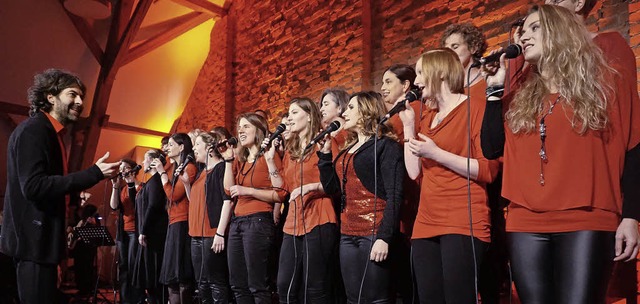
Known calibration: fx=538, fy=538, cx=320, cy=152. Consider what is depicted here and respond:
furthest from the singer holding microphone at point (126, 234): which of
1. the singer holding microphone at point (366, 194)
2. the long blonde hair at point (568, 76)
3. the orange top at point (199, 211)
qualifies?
the long blonde hair at point (568, 76)

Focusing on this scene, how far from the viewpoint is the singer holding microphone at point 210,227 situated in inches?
160

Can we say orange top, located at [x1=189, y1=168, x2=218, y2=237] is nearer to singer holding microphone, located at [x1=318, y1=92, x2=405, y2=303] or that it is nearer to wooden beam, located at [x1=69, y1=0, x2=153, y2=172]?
singer holding microphone, located at [x1=318, y1=92, x2=405, y2=303]

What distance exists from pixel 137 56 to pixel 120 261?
4.65 metres

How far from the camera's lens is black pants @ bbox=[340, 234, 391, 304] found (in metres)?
2.70

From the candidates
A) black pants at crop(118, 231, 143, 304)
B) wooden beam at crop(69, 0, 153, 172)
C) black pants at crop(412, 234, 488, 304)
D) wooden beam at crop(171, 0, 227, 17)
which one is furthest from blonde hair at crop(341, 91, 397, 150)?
wooden beam at crop(69, 0, 153, 172)

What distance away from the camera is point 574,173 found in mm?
1778

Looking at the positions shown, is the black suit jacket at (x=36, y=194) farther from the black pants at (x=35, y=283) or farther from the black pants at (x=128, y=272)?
the black pants at (x=128, y=272)

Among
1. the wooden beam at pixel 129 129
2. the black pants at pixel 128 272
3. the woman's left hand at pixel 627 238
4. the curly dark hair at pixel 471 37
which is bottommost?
the black pants at pixel 128 272

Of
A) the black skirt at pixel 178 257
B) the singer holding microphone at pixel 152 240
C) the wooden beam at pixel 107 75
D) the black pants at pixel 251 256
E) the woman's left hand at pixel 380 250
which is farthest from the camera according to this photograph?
the wooden beam at pixel 107 75

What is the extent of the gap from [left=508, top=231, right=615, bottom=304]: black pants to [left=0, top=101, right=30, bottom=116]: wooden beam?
923 cm

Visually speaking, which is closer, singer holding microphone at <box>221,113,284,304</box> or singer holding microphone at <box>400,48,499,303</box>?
singer holding microphone at <box>400,48,499,303</box>

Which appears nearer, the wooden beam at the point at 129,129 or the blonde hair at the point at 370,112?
the blonde hair at the point at 370,112

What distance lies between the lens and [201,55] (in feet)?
33.5

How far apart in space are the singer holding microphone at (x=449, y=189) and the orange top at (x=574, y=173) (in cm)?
29
